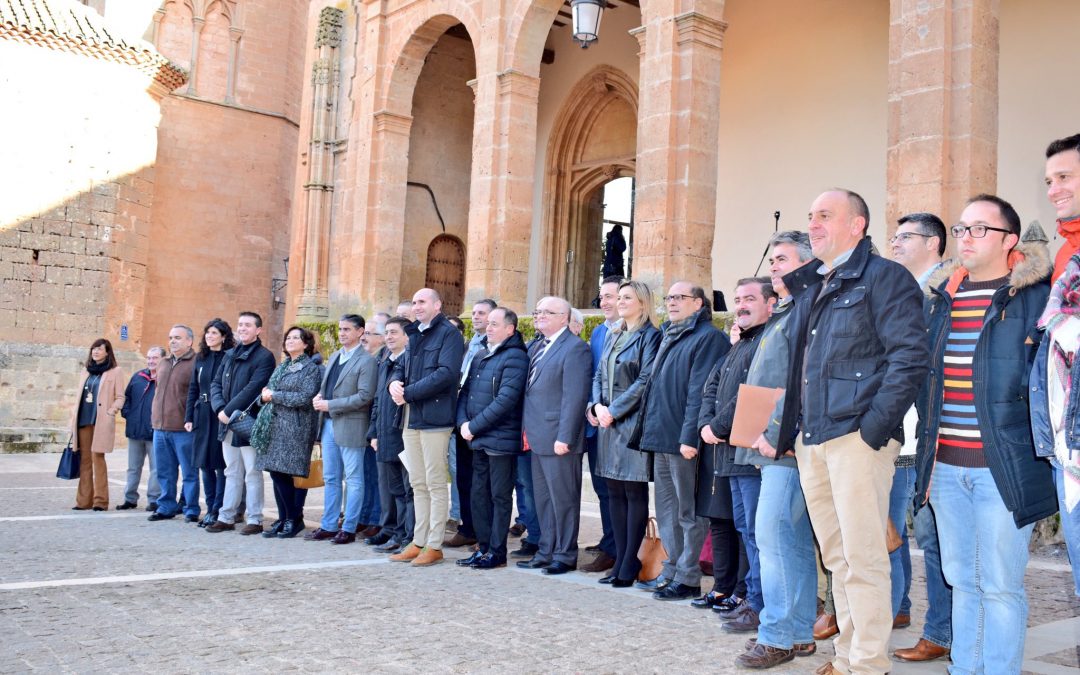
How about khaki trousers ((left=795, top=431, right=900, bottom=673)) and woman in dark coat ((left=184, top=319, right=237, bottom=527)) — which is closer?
khaki trousers ((left=795, top=431, right=900, bottom=673))

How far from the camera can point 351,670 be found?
399cm

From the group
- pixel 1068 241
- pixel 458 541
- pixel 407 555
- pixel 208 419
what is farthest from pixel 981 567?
pixel 208 419

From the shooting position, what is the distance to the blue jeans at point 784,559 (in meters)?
4.27

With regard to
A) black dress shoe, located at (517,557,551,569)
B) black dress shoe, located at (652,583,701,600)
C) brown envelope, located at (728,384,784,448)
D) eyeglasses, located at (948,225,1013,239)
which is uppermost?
eyeglasses, located at (948,225,1013,239)

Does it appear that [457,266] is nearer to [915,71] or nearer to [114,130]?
[114,130]

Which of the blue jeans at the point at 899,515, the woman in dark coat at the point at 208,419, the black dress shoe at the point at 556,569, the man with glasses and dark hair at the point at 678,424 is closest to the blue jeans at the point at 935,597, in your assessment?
the blue jeans at the point at 899,515

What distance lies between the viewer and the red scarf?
131 inches

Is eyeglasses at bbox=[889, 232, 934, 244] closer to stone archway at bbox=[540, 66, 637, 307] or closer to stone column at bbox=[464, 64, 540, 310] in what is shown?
stone column at bbox=[464, 64, 540, 310]

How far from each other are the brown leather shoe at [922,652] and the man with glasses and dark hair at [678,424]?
148 cm

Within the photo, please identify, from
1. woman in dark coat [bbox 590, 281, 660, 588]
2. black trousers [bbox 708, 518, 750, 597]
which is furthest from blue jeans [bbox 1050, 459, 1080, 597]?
woman in dark coat [bbox 590, 281, 660, 588]

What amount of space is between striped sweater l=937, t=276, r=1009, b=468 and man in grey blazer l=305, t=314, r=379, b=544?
5009 mm

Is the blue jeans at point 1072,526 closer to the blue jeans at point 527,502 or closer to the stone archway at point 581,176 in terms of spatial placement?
the blue jeans at point 527,502

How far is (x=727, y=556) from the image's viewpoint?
560cm

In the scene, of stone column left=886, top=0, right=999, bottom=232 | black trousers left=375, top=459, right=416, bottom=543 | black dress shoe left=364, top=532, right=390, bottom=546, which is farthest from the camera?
stone column left=886, top=0, right=999, bottom=232
